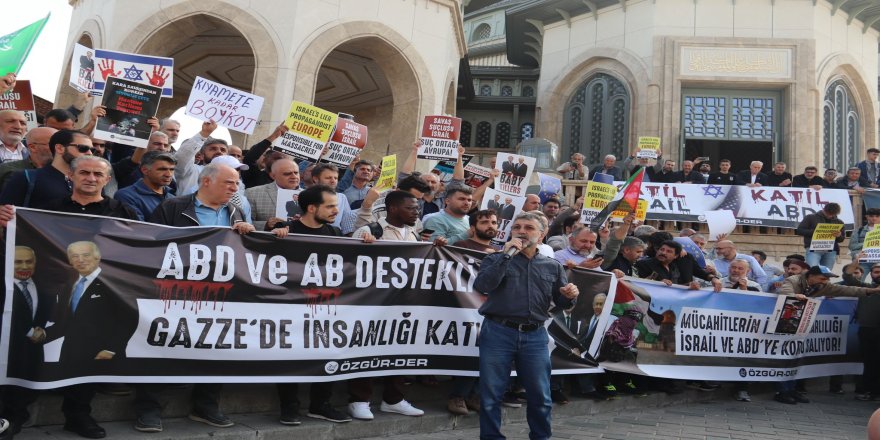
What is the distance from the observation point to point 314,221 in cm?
522

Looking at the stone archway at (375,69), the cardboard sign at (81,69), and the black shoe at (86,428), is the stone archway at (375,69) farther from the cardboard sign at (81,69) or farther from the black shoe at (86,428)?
the black shoe at (86,428)

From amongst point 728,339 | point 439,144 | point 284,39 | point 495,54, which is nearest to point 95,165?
point 439,144

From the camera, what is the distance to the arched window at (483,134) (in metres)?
26.9

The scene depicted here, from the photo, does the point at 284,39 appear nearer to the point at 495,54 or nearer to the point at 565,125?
the point at 565,125

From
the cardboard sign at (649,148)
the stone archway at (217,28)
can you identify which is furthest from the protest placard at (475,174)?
the cardboard sign at (649,148)

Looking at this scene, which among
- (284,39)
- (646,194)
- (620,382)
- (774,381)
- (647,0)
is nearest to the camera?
(620,382)

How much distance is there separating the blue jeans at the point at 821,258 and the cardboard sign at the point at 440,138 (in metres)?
7.01

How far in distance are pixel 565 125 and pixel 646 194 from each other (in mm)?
8399

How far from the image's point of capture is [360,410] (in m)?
5.12

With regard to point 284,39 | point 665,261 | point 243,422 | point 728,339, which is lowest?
point 243,422

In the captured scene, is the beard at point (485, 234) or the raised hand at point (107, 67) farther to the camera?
the raised hand at point (107, 67)

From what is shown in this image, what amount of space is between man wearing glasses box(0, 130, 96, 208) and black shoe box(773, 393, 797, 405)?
8172mm

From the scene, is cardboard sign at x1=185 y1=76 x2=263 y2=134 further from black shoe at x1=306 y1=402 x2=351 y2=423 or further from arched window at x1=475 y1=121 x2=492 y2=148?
arched window at x1=475 y1=121 x2=492 y2=148

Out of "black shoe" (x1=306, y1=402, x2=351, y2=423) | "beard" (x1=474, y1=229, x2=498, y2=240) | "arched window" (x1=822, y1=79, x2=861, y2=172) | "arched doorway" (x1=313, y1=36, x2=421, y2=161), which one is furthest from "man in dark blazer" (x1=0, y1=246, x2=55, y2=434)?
"arched window" (x1=822, y1=79, x2=861, y2=172)
